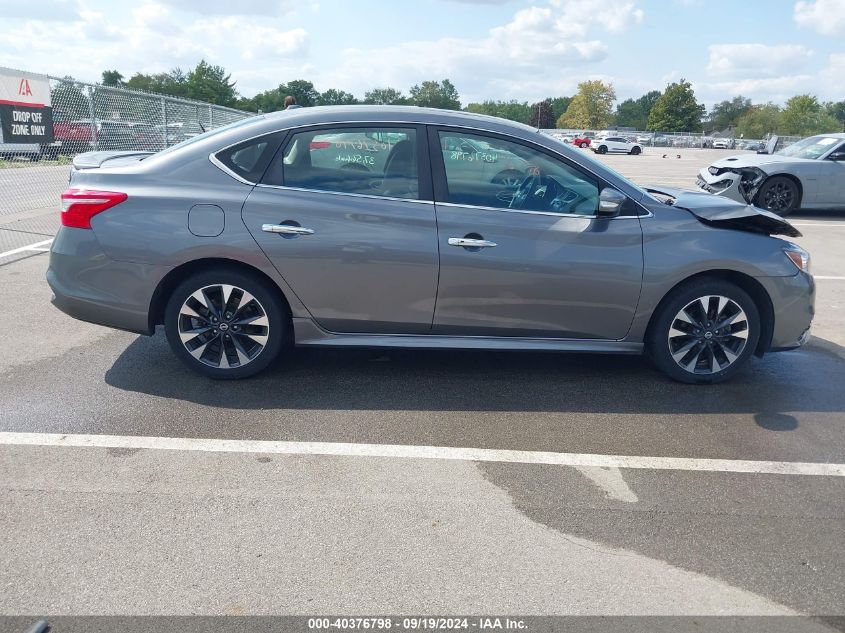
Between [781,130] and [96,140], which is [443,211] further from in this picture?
[781,130]

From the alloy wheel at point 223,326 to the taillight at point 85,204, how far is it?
73cm

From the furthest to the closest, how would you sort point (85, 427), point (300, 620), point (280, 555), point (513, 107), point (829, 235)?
1. point (513, 107)
2. point (829, 235)
3. point (85, 427)
4. point (280, 555)
5. point (300, 620)

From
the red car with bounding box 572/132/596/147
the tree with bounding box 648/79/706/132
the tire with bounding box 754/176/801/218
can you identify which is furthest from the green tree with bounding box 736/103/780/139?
the tire with bounding box 754/176/801/218

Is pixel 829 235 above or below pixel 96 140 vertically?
below

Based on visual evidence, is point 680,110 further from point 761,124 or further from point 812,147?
point 812,147

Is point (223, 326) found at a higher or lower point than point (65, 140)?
lower

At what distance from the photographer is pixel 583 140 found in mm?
56250

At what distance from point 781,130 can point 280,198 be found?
10269 cm

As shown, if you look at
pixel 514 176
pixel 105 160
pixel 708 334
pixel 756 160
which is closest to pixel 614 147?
pixel 756 160

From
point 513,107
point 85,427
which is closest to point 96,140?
point 85,427

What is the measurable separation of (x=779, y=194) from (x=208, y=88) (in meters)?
90.2

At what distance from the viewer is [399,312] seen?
4.45 metres

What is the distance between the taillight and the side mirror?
285 cm

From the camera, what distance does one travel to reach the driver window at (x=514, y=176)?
4.45 meters
